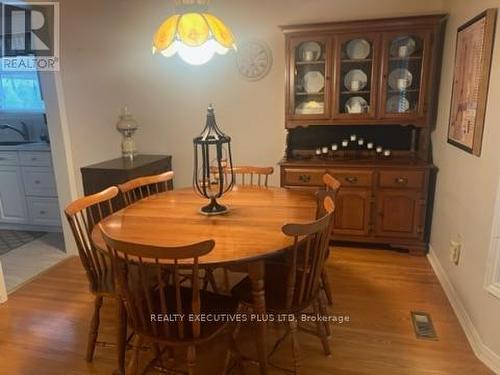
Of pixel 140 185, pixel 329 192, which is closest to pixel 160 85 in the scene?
pixel 140 185

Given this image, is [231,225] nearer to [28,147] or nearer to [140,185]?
[140,185]

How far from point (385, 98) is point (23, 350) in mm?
3072

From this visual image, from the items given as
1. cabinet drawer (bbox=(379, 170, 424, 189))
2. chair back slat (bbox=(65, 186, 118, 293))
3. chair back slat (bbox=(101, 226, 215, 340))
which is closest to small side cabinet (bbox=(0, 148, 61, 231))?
chair back slat (bbox=(65, 186, 118, 293))

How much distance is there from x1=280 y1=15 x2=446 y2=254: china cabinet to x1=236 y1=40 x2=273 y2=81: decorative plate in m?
0.32

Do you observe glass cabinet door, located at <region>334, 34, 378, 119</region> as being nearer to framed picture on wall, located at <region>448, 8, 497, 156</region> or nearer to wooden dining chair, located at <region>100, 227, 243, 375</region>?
framed picture on wall, located at <region>448, 8, 497, 156</region>

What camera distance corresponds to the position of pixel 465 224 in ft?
7.43

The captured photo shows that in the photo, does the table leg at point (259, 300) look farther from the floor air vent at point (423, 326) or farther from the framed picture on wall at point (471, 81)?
the framed picture on wall at point (471, 81)

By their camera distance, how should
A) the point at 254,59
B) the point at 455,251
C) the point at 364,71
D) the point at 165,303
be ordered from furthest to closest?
1. the point at 254,59
2. the point at 364,71
3. the point at 455,251
4. the point at 165,303

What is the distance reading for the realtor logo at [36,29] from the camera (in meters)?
3.18

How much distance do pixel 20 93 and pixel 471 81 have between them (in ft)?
15.3

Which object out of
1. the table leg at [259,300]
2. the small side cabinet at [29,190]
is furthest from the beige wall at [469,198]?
the small side cabinet at [29,190]

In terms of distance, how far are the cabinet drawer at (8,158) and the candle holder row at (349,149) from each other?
310cm

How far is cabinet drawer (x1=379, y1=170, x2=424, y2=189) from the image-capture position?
299 centimetres

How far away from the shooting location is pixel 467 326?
2.10 m
